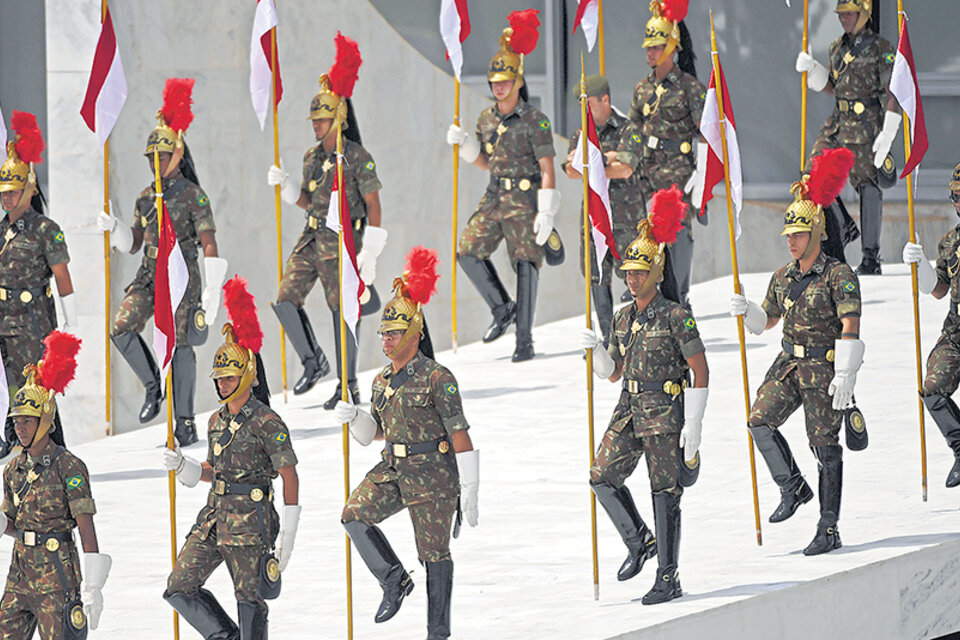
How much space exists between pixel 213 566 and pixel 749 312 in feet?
9.64

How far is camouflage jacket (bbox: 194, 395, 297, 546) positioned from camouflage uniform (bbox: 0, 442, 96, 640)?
0.58 meters

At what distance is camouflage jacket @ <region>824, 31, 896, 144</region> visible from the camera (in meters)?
13.1

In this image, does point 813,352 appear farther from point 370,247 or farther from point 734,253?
point 370,247

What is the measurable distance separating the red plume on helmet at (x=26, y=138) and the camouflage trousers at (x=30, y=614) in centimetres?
378

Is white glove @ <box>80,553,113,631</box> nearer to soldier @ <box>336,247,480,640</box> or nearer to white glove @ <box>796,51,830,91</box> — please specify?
soldier @ <box>336,247,480,640</box>

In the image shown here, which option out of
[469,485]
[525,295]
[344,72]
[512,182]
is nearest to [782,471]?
[469,485]

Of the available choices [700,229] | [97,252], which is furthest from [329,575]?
[700,229]

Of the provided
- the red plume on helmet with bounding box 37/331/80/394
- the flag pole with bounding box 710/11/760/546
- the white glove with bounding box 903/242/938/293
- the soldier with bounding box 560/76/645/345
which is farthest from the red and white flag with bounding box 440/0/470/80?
the red plume on helmet with bounding box 37/331/80/394

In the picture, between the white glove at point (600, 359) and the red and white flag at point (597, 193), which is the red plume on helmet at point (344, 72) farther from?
the white glove at point (600, 359)

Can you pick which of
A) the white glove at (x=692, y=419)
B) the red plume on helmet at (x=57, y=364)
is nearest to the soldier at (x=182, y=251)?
the red plume on helmet at (x=57, y=364)

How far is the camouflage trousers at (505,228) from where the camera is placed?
42.3ft

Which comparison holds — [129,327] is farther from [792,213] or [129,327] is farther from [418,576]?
[792,213]

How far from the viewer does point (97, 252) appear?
1307cm

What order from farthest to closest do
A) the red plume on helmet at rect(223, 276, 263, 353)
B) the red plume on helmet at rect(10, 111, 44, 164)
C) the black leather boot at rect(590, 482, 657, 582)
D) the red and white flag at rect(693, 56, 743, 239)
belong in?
the red plume on helmet at rect(10, 111, 44, 164) → the red and white flag at rect(693, 56, 743, 239) → the black leather boot at rect(590, 482, 657, 582) → the red plume on helmet at rect(223, 276, 263, 353)
